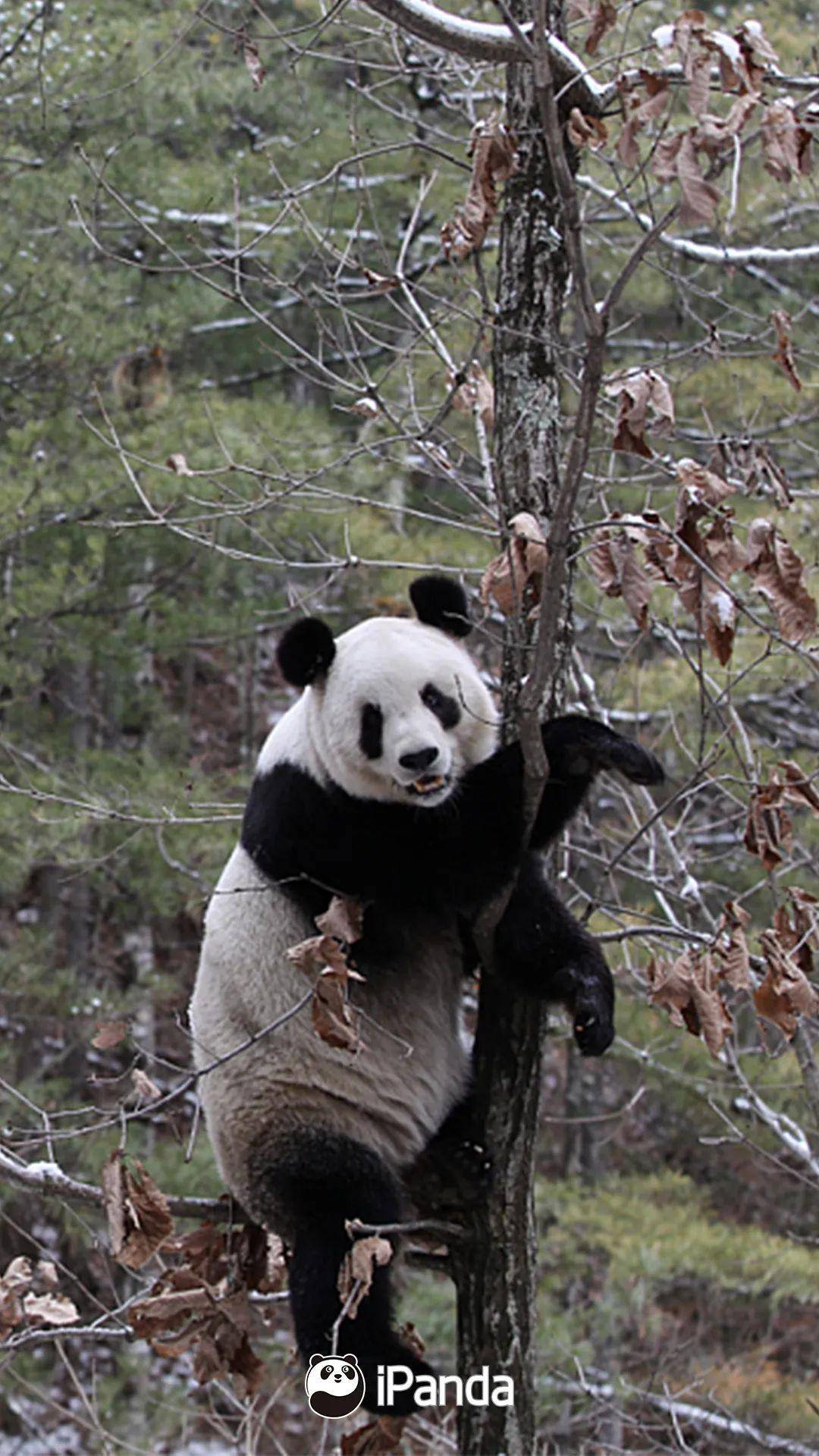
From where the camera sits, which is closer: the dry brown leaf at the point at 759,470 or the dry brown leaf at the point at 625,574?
the dry brown leaf at the point at 759,470

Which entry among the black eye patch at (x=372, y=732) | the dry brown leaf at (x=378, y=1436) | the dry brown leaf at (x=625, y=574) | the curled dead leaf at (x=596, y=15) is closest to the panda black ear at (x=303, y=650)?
the black eye patch at (x=372, y=732)

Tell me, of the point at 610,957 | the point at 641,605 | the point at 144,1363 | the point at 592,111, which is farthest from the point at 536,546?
the point at 144,1363

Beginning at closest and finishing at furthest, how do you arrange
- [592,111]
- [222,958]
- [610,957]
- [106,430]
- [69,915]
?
[592,111], [222,958], [610,957], [106,430], [69,915]

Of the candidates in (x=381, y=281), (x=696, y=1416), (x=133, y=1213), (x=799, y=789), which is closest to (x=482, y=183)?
(x=381, y=281)

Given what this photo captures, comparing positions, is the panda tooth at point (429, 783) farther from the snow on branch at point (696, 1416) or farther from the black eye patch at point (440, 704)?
the snow on branch at point (696, 1416)

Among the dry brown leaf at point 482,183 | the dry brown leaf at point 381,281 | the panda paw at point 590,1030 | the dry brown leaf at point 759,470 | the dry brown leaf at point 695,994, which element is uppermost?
the dry brown leaf at point 482,183

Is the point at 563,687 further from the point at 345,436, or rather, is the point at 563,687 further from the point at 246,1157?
the point at 345,436

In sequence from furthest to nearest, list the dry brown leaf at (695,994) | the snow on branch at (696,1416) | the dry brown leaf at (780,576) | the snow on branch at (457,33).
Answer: the snow on branch at (696,1416), the snow on branch at (457,33), the dry brown leaf at (695,994), the dry brown leaf at (780,576)

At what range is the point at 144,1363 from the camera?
1064 centimetres

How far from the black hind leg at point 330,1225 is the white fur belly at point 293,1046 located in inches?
3.4

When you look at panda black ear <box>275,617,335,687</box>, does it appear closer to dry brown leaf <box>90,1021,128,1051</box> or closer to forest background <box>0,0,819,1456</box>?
forest background <box>0,0,819,1456</box>

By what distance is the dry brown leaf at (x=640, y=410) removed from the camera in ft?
11.2

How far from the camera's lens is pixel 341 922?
3.72m

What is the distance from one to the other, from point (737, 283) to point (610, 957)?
26.3 feet
